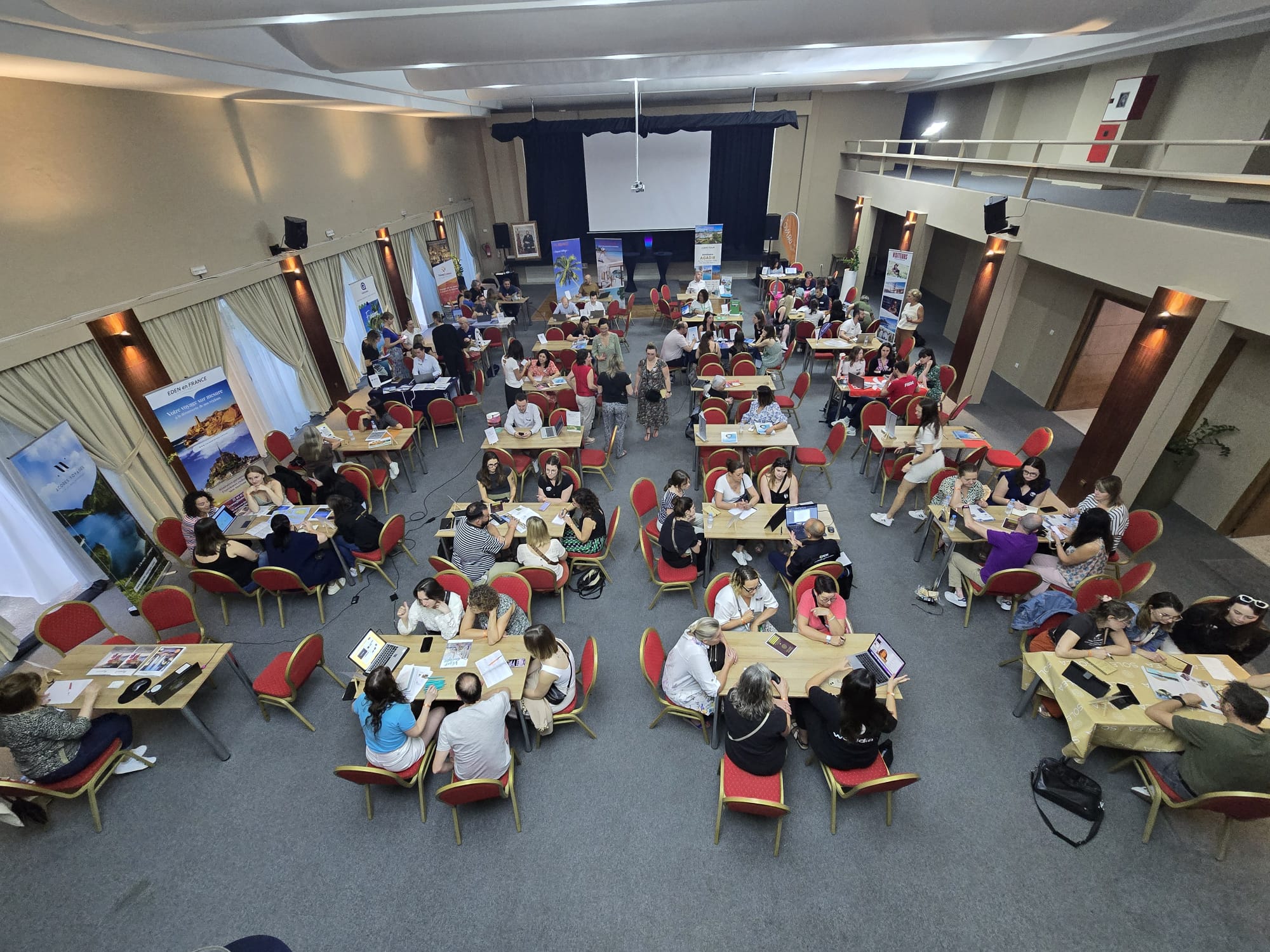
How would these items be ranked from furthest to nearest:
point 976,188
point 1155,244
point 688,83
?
point 688,83
point 976,188
point 1155,244

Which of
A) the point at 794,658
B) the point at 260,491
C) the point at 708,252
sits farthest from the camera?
the point at 708,252

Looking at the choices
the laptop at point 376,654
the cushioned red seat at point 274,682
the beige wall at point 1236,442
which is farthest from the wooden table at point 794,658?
the beige wall at point 1236,442

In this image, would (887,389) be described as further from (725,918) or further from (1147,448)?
(725,918)

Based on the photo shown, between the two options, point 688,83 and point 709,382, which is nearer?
point 709,382

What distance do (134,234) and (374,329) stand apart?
5346 millimetres

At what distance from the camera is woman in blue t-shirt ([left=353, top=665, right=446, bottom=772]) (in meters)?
3.77

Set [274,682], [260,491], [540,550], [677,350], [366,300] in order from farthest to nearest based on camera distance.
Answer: [366,300] → [677,350] → [260,491] → [540,550] → [274,682]

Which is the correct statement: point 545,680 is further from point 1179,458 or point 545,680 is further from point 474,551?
point 1179,458

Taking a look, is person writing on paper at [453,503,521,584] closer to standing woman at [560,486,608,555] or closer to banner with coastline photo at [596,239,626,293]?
standing woman at [560,486,608,555]

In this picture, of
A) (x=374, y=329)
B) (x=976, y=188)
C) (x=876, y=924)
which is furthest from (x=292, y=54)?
(x=976, y=188)

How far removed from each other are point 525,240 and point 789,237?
8.92m

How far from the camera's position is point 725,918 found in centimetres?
355

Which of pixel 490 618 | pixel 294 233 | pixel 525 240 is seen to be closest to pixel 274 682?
pixel 490 618

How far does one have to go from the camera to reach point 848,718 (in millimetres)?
3615
